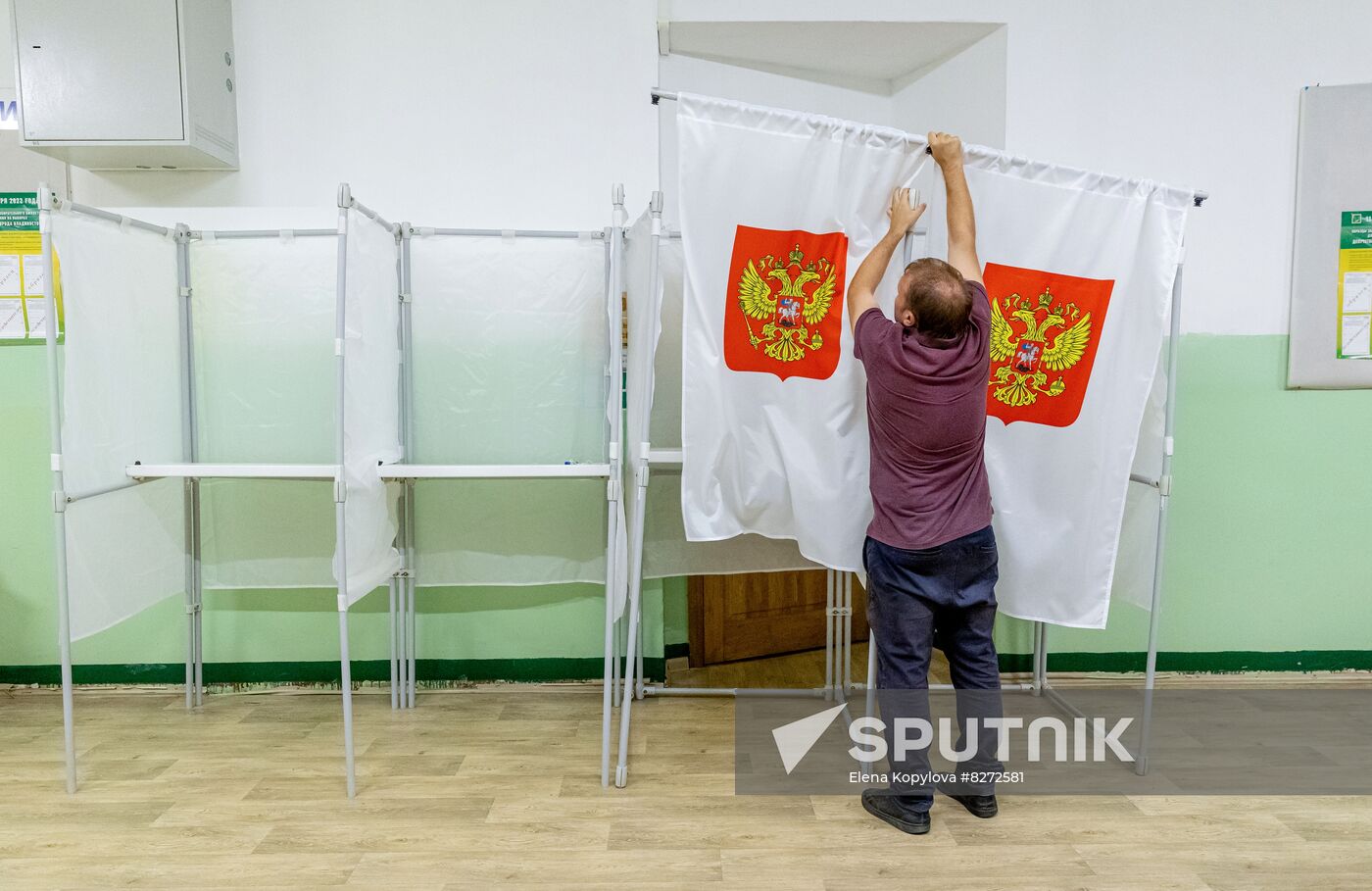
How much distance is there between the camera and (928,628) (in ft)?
6.61

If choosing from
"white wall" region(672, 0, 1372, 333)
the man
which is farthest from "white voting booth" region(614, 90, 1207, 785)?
"white wall" region(672, 0, 1372, 333)

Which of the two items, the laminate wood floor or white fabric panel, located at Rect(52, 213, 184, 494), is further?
white fabric panel, located at Rect(52, 213, 184, 494)

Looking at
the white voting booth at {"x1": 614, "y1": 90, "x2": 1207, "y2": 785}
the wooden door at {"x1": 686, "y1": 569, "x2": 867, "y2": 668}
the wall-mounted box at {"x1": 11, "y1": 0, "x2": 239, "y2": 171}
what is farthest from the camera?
the wooden door at {"x1": 686, "y1": 569, "x2": 867, "y2": 668}

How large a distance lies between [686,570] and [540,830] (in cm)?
95

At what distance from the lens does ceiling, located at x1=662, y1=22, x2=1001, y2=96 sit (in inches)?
115

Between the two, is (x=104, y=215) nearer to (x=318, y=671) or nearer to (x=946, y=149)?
(x=318, y=671)

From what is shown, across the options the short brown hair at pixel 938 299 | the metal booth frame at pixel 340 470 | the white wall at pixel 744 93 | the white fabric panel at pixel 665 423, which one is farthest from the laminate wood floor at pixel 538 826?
the white wall at pixel 744 93

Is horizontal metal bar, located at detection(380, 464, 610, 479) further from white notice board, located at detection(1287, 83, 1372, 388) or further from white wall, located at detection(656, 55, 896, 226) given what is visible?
white notice board, located at detection(1287, 83, 1372, 388)

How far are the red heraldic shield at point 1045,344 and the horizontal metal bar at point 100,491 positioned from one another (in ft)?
7.57

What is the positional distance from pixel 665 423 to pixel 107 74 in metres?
1.85

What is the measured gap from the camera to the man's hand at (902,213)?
6.53ft

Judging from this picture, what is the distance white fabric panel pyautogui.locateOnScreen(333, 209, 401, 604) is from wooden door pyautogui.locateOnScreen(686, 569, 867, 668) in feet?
3.79

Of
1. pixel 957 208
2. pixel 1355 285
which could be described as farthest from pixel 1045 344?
pixel 1355 285

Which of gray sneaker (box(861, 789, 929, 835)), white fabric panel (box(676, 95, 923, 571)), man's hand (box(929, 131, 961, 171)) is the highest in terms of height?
man's hand (box(929, 131, 961, 171))
